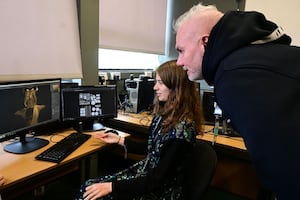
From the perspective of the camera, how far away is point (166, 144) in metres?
1.31

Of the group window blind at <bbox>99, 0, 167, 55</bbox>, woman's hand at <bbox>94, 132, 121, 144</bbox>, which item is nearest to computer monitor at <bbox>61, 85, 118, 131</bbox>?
woman's hand at <bbox>94, 132, 121, 144</bbox>

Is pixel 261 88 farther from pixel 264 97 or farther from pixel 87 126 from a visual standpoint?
pixel 87 126

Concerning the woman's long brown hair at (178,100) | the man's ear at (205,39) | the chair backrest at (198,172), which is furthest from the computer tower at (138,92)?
the man's ear at (205,39)

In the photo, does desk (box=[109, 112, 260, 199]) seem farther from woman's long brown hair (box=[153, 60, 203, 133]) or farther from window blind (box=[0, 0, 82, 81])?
woman's long brown hair (box=[153, 60, 203, 133])

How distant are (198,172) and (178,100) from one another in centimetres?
38

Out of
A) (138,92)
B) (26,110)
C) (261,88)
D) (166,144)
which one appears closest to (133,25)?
(138,92)

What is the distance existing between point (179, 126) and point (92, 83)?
140 cm

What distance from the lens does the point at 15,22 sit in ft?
6.21

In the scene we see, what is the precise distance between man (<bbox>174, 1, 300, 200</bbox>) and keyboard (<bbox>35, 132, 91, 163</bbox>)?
Answer: 1.10 m

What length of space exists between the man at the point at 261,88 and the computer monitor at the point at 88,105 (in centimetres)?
144

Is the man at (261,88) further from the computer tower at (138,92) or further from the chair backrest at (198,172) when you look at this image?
the computer tower at (138,92)

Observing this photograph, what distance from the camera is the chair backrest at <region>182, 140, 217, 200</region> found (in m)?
1.19

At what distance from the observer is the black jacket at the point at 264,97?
0.53 m

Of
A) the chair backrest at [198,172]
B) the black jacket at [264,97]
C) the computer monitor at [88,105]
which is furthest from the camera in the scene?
the computer monitor at [88,105]
